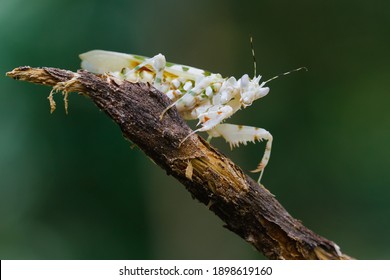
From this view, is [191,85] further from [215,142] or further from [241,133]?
[215,142]

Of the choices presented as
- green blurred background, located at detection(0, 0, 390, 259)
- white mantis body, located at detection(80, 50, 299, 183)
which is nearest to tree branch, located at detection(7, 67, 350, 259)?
white mantis body, located at detection(80, 50, 299, 183)

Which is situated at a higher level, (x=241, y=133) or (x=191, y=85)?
(x=191, y=85)

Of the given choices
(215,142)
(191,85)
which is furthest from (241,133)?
(215,142)

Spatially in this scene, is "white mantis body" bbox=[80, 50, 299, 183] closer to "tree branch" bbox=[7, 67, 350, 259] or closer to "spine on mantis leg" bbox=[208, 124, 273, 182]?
"spine on mantis leg" bbox=[208, 124, 273, 182]

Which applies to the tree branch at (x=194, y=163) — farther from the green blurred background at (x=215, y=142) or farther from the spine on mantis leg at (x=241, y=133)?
the green blurred background at (x=215, y=142)

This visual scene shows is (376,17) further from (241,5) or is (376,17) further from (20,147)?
(20,147)
